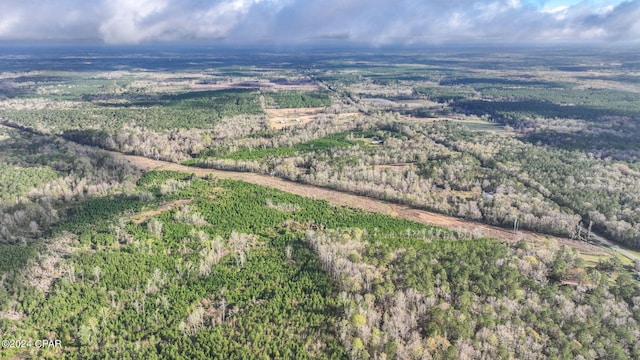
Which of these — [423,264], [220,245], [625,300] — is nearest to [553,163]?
[625,300]

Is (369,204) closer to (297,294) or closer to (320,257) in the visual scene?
(320,257)

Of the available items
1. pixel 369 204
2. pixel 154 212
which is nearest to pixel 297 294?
pixel 369 204

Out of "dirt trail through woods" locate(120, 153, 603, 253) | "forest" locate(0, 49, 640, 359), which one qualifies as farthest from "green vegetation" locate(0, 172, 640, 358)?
"dirt trail through woods" locate(120, 153, 603, 253)

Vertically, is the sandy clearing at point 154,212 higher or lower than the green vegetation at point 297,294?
higher

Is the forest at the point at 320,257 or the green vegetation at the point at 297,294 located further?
the forest at the point at 320,257

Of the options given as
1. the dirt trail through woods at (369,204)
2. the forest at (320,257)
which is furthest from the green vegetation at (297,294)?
the dirt trail through woods at (369,204)

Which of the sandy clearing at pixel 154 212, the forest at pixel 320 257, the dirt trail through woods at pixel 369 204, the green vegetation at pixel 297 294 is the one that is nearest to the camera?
the green vegetation at pixel 297 294

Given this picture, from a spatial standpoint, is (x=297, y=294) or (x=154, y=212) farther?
(x=154, y=212)

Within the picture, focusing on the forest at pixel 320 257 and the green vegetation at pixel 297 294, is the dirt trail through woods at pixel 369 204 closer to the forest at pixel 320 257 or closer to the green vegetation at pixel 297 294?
the forest at pixel 320 257
